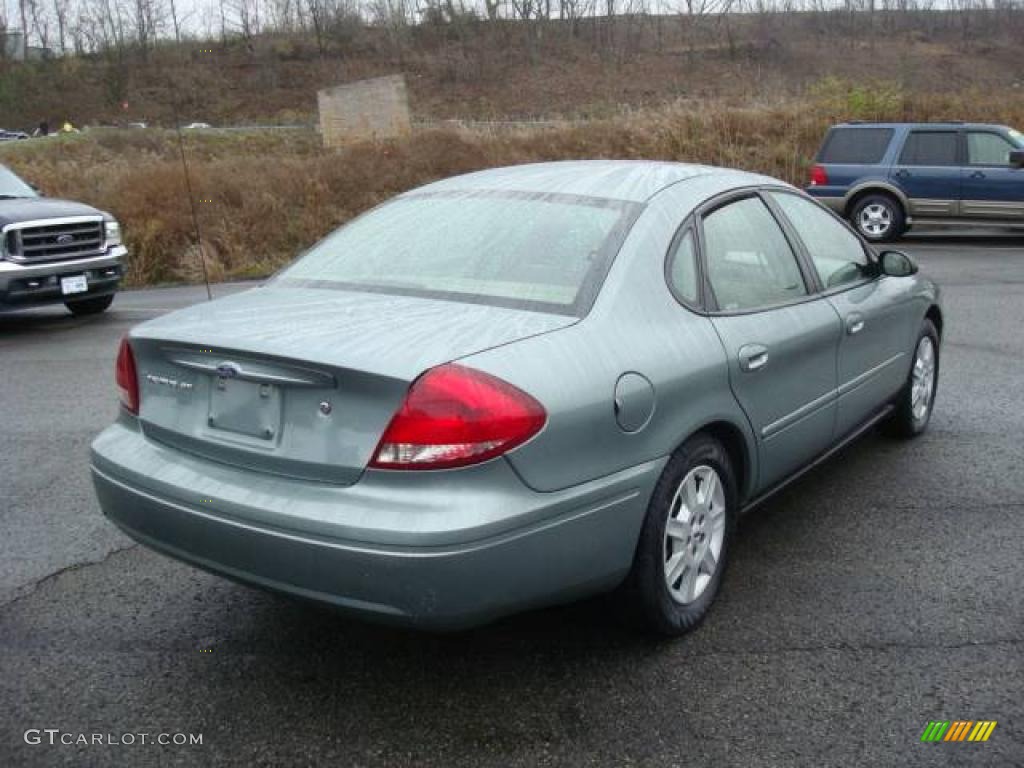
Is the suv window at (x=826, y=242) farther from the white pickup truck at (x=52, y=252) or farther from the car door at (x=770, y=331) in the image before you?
the white pickup truck at (x=52, y=252)

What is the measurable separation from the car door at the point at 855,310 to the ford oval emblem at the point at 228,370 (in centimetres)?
246

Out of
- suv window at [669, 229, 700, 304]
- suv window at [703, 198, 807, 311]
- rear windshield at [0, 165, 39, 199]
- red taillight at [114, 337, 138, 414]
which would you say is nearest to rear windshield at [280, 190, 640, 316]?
suv window at [669, 229, 700, 304]

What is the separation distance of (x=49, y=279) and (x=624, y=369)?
8821mm

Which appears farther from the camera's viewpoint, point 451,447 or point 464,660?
point 464,660

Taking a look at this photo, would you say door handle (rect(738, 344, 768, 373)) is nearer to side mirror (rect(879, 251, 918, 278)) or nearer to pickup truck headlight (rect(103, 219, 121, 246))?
side mirror (rect(879, 251, 918, 278))

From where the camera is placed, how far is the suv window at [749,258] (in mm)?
→ 3812

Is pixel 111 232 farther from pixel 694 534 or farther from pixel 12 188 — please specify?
pixel 694 534

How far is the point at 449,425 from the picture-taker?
2.77 metres

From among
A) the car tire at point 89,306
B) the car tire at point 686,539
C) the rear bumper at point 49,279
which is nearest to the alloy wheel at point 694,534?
the car tire at point 686,539

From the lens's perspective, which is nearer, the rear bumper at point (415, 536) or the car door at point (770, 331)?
the rear bumper at point (415, 536)

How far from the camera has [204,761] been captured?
9.18 ft

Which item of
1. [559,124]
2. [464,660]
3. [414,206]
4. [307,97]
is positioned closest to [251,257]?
[559,124]

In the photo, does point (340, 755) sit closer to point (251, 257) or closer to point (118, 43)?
point (251, 257)

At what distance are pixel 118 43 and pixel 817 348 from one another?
7170cm
